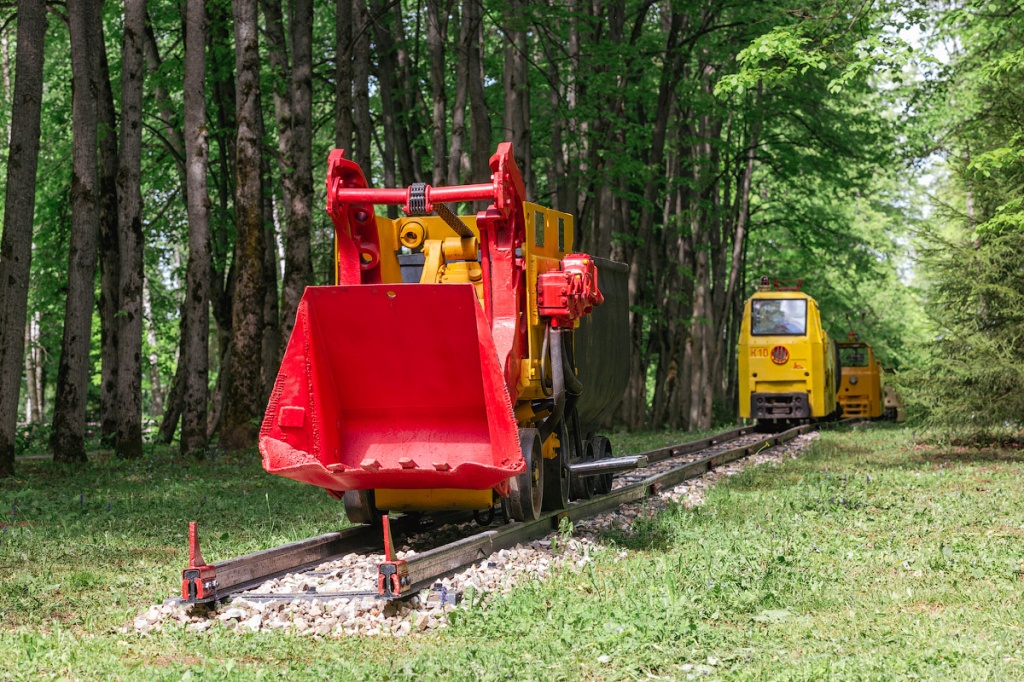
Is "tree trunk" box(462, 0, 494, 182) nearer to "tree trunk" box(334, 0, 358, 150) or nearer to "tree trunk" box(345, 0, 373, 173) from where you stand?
"tree trunk" box(334, 0, 358, 150)

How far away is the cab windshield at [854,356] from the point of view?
36531mm

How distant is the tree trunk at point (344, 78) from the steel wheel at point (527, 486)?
1093 centimetres

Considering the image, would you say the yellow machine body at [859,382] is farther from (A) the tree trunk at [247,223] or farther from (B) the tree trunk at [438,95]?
(A) the tree trunk at [247,223]

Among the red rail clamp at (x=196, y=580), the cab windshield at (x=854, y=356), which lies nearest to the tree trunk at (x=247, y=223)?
the red rail clamp at (x=196, y=580)

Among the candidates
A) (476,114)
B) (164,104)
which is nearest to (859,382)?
(476,114)

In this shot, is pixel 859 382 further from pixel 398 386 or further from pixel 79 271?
pixel 398 386

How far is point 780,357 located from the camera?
26.6 metres

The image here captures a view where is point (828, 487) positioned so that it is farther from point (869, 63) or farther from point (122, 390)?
point (122, 390)

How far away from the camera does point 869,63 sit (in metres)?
16.5

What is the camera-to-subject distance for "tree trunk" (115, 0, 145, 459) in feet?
63.8

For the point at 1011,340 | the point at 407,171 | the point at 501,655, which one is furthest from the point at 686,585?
the point at 407,171

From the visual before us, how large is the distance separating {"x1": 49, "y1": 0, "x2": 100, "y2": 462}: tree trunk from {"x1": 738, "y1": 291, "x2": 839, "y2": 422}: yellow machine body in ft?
49.0

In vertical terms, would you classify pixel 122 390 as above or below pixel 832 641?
above

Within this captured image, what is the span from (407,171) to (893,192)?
3224 cm
